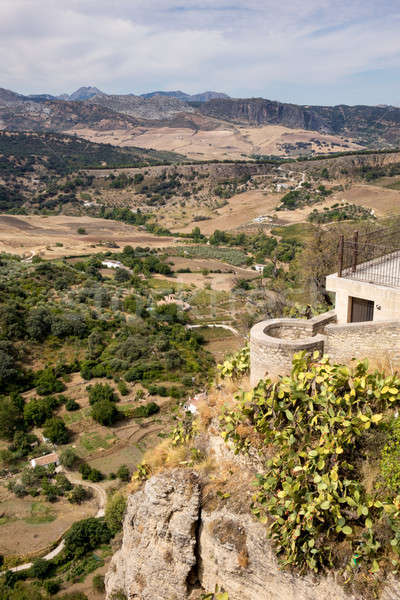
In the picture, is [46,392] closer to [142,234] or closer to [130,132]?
[142,234]

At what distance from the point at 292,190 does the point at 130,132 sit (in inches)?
5104

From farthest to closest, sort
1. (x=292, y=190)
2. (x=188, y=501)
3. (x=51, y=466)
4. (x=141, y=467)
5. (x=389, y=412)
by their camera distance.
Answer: (x=292, y=190) → (x=51, y=466) → (x=141, y=467) → (x=188, y=501) → (x=389, y=412)

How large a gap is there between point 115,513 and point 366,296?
45.8 ft

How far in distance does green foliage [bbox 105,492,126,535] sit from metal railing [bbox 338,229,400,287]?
1312 cm

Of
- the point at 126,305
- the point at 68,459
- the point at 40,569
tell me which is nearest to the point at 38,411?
the point at 68,459

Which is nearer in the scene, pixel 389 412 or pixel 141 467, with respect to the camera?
pixel 389 412

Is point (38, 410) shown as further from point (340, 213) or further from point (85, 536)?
point (340, 213)

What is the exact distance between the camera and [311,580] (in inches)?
280

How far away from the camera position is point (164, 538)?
9391 mm

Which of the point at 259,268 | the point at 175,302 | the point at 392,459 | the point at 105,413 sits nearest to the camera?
the point at 392,459

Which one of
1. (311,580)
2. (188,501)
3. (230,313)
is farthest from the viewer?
(230,313)

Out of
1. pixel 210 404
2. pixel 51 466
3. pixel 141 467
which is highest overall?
pixel 210 404

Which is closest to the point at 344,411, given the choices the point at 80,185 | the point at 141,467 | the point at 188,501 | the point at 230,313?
the point at 188,501

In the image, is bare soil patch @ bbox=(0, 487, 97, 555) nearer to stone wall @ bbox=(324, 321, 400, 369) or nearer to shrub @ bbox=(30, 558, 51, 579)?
shrub @ bbox=(30, 558, 51, 579)
